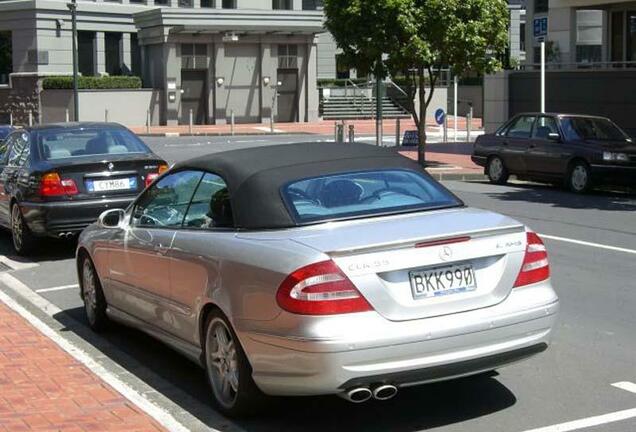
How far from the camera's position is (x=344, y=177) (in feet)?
20.5

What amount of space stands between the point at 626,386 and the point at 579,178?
41.5 ft

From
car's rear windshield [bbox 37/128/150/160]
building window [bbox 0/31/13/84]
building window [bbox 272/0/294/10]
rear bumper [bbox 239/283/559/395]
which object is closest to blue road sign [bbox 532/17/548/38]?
car's rear windshield [bbox 37/128/150/160]

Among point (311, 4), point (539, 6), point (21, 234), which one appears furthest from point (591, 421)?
point (539, 6)

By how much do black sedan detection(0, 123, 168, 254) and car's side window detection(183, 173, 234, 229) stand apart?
16.7ft

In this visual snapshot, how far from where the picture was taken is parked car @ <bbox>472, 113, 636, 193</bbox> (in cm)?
1788

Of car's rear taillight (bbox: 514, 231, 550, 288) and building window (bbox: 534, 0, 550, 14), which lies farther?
building window (bbox: 534, 0, 550, 14)

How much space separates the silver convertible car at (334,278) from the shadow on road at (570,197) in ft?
34.1

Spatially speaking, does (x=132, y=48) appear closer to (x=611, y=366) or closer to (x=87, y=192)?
(x=87, y=192)

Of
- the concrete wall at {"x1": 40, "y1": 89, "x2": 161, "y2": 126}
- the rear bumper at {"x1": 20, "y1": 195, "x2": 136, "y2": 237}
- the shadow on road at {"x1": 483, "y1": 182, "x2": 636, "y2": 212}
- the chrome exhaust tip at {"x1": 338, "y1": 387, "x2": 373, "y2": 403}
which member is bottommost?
the chrome exhaust tip at {"x1": 338, "y1": 387, "x2": 373, "y2": 403}

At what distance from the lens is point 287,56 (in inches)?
2018

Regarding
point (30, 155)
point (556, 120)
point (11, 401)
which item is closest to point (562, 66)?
point (556, 120)

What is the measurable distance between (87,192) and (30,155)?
1081 millimetres

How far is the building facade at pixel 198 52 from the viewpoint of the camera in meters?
48.4

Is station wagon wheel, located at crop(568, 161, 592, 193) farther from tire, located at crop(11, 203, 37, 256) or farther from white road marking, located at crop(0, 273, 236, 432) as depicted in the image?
white road marking, located at crop(0, 273, 236, 432)
